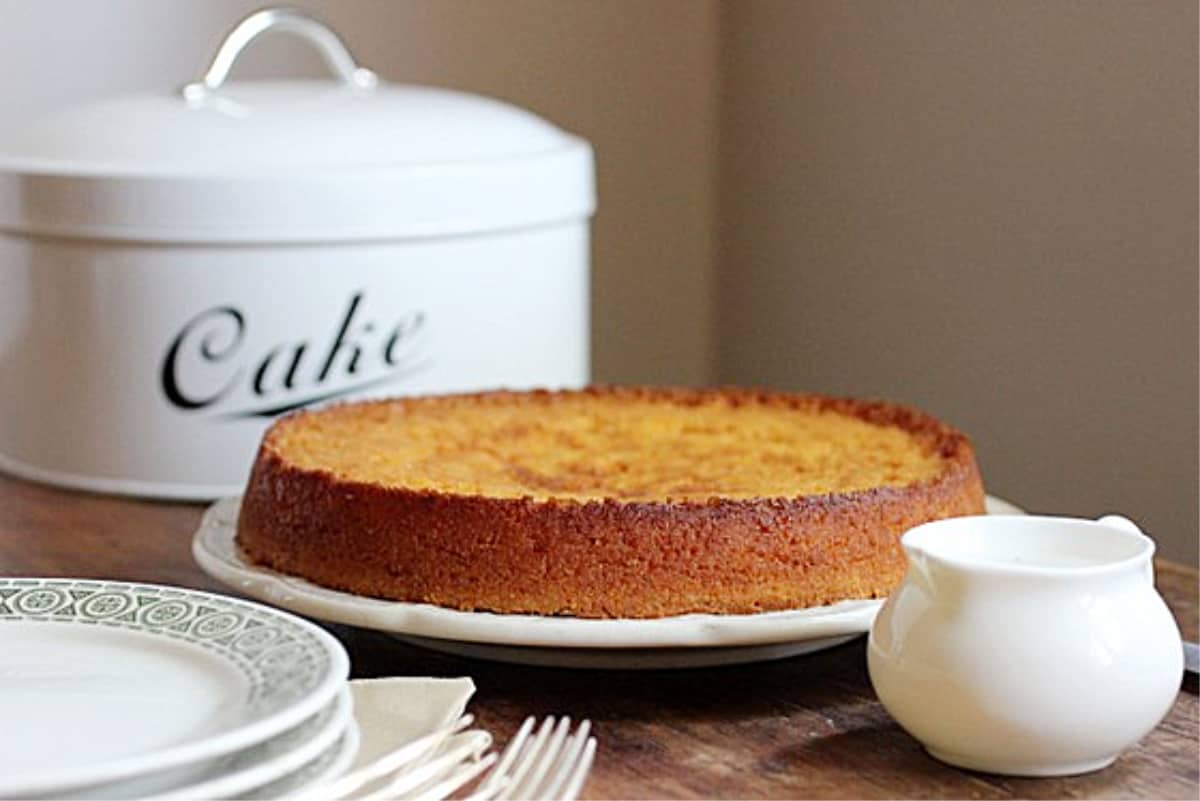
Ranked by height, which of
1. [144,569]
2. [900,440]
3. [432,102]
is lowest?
[144,569]

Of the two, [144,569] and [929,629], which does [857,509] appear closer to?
[929,629]

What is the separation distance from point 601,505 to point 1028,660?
0.21 m

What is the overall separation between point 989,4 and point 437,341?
574mm

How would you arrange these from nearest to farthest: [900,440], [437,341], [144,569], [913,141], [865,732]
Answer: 1. [865,732]
2. [900,440]
3. [144,569]
4. [437,341]
5. [913,141]

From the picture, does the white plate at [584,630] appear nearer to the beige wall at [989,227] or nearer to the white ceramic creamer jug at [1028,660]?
the white ceramic creamer jug at [1028,660]

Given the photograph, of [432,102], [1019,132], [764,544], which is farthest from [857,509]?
[1019,132]

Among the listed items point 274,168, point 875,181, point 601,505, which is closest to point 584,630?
point 601,505

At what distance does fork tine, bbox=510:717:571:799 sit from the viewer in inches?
29.8

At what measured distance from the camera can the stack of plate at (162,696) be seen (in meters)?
0.67

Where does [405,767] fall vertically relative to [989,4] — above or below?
below

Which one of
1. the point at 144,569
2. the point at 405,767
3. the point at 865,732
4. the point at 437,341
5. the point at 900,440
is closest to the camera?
the point at 405,767

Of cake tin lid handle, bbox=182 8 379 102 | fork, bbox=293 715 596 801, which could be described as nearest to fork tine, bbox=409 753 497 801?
fork, bbox=293 715 596 801

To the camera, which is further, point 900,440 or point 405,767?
point 900,440

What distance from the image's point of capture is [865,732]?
879mm
